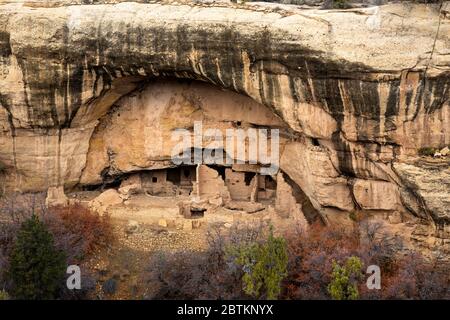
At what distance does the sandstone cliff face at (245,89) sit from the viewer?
1548 cm

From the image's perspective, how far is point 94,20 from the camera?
17422 millimetres

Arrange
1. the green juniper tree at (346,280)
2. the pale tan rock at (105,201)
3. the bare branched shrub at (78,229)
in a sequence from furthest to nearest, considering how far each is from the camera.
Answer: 1. the pale tan rock at (105,201)
2. the bare branched shrub at (78,229)
3. the green juniper tree at (346,280)

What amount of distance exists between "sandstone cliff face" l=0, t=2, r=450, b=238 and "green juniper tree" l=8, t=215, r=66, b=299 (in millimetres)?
5031

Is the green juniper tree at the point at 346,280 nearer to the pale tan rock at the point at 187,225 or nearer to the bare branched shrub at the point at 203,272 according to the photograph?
the bare branched shrub at the point at 203,272

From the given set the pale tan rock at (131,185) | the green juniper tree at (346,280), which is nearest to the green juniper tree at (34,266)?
the pale tan rock at (131,185)

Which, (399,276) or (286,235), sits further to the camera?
(286,235)

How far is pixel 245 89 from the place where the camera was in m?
17.4

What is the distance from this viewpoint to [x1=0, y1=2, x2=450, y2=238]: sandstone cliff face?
50.8ft

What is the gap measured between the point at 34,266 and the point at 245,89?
6591mm

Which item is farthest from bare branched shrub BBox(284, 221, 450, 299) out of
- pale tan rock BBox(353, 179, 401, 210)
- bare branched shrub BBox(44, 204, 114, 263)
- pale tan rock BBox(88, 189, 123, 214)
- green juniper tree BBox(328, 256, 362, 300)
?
pale tan rock BBox(88, 189, 123, 214)

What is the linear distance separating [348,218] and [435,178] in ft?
9.44

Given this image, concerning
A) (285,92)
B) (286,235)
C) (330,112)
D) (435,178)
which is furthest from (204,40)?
(435,178)

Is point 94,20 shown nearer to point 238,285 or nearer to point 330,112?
point 330,112

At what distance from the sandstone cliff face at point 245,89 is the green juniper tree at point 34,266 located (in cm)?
503
